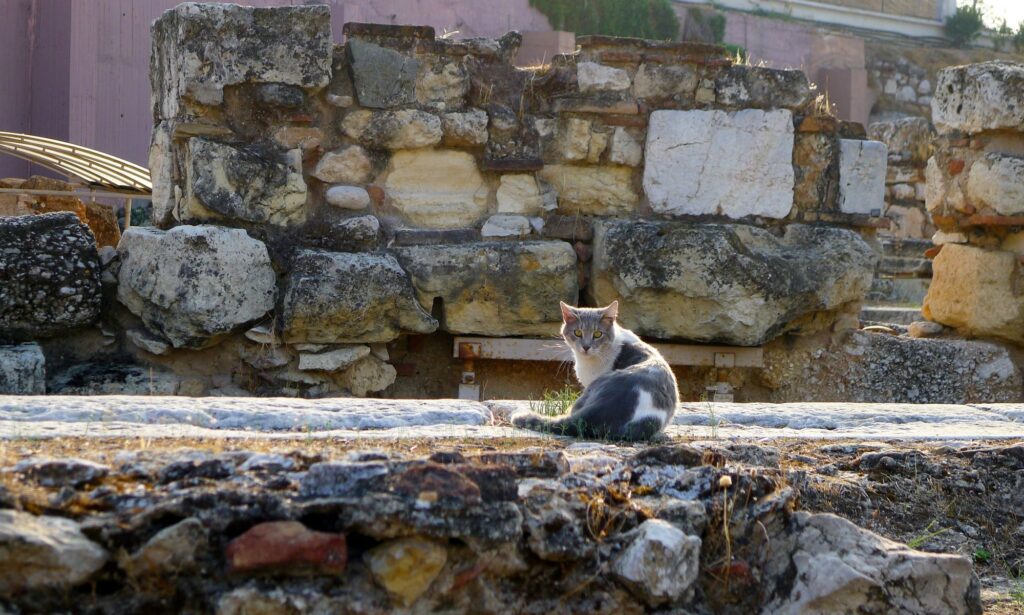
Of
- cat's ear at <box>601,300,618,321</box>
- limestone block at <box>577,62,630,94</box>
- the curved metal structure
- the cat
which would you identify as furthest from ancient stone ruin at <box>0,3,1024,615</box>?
cat's ear at <box>601,300,618,321</box>

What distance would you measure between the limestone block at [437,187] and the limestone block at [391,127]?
104mm

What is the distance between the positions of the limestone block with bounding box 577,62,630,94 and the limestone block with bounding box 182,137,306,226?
1593 millimetres

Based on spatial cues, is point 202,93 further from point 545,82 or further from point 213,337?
point 545,82

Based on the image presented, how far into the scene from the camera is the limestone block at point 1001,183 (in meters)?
7.34

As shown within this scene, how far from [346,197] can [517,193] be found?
0.94 metres

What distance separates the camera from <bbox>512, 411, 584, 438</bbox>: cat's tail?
4.25 metres

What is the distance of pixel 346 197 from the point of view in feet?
21.7

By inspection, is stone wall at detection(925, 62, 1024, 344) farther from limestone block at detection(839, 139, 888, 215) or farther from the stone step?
the stone step

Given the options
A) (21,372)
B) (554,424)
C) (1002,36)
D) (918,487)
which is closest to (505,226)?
(21,372)

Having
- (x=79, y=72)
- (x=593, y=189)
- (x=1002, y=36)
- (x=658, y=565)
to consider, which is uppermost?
(x=1002, y=36)

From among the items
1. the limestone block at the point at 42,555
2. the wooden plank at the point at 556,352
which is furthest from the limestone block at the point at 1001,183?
the limestone block at the point at 42,555

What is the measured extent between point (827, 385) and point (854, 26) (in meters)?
13.4

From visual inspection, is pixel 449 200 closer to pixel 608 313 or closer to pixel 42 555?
pixel 608 313

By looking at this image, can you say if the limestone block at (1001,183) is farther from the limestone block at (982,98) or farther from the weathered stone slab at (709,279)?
the weathered stone slab at (709,279)
